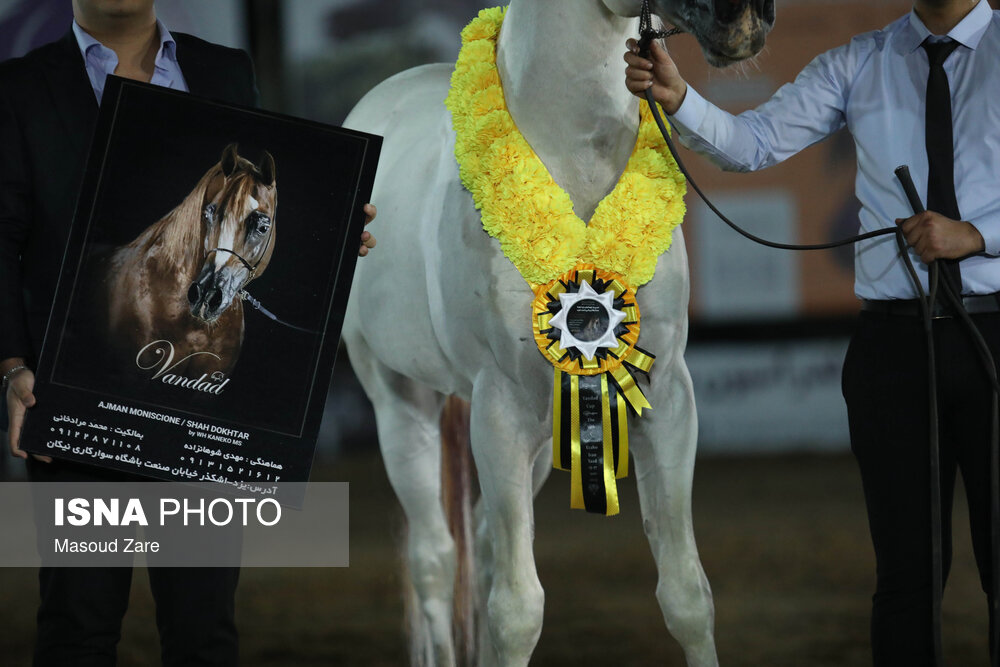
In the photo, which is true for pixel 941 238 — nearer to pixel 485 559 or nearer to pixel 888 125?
pixel 888 125

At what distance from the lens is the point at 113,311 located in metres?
1.90

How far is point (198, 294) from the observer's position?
1925 millimetres

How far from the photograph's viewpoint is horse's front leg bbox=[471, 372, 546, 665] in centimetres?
217

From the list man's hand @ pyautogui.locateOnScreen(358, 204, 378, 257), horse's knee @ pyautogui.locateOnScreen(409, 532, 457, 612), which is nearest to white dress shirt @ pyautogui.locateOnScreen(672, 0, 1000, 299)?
man's hand @ pyautogui.locateOnScreen(358, 204, 378, 257)

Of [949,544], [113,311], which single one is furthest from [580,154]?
[949,544]

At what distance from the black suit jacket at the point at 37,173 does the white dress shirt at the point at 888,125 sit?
42.1 inches

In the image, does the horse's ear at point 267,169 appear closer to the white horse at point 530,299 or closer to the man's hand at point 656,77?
the white horse at point 530,299

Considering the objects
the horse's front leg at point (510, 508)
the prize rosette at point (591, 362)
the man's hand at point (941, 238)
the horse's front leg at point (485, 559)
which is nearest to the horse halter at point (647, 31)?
the prize rosette at point (591, 362)

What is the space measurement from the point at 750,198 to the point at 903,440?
3.93 metres

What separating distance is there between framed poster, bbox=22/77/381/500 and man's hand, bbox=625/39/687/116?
470mm

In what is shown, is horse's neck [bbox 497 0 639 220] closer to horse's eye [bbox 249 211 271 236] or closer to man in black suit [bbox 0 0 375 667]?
man in black suit [bbox 0 0 375 667]

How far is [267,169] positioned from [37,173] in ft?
1.27

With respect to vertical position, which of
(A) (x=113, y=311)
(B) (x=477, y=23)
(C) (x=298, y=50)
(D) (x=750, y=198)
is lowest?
(A) (x=113, y=311)

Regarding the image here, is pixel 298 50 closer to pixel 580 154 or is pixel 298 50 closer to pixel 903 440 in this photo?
pixel 580 154
